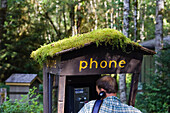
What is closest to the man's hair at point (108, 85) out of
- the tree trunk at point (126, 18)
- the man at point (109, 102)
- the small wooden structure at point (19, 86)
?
the man at point (109, 102)

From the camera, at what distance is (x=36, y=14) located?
1861 cm

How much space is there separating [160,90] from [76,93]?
14.8 ft

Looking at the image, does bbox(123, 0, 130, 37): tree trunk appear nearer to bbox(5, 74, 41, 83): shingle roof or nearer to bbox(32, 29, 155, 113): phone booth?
bbox(5, 74, 41, 83): shingle roof

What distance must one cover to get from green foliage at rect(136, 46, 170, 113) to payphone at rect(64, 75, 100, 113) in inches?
152

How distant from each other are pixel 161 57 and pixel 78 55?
18.0ft

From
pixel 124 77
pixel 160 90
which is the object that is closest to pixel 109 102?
pixel 124 77

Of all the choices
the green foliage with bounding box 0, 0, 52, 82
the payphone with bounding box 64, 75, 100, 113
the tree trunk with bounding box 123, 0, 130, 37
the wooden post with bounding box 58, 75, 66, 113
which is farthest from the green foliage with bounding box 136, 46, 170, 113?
the green foliage with bounding box 0, 0, 52, 82

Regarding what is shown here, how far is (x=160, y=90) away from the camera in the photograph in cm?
955

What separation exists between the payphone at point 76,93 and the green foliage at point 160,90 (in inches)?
152

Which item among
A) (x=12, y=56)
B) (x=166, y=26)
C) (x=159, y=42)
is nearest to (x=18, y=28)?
(x=12, y=56)

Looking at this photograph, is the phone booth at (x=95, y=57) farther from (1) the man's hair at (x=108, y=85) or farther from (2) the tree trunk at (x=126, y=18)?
(2) the tree trunk at (x=126, y=18)

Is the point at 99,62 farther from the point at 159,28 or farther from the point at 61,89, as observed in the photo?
the point at 159,28

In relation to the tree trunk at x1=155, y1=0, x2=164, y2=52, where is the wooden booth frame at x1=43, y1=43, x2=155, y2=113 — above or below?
below

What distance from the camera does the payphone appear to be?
6145 millimetres
